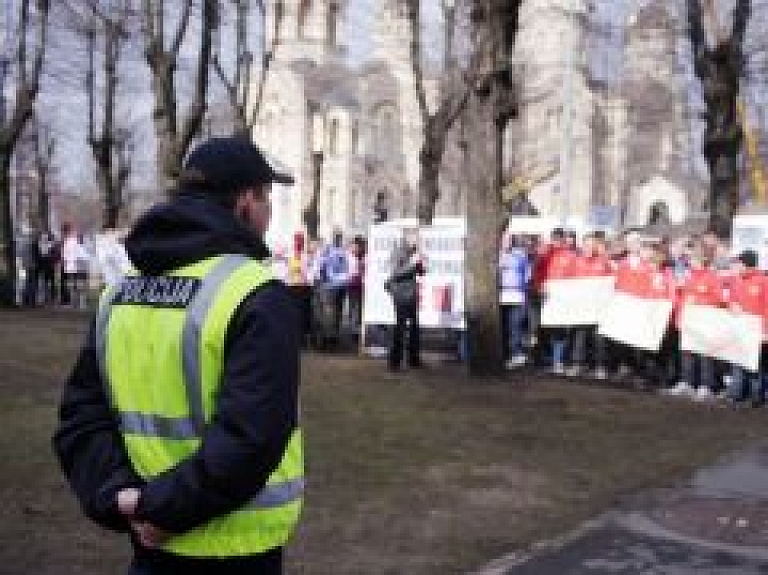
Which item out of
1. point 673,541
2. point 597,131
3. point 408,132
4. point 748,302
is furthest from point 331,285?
point 408,132

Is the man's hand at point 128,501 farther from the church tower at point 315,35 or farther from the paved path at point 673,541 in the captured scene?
the church tower at point 315,35

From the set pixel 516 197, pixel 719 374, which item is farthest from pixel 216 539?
pixel 516 197

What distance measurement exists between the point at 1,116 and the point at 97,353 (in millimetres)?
31759

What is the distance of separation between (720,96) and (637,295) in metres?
6.01

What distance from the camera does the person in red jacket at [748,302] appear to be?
15.9 metres

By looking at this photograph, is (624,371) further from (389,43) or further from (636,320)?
(389,43)

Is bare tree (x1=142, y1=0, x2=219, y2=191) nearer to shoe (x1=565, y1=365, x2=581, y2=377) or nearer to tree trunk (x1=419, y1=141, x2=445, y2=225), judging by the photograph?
tree trunk (x1=419, y1=141, x2=445, y2=225)

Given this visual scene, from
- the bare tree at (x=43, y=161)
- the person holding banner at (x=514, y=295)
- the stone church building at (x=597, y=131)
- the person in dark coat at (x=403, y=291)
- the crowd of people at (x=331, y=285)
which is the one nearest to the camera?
the person in dark coat at (x=403, y=291)

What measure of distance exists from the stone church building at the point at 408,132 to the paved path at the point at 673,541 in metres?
47.3

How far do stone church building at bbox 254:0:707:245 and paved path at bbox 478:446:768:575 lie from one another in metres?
47.3

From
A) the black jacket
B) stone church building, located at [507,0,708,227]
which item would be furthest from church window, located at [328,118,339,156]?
the black jacket

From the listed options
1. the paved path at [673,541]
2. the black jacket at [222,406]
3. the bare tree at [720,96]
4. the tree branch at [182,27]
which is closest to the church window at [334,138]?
the tree branch at [182,27]

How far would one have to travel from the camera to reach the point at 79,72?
4184cm

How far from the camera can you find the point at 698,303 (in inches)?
651
